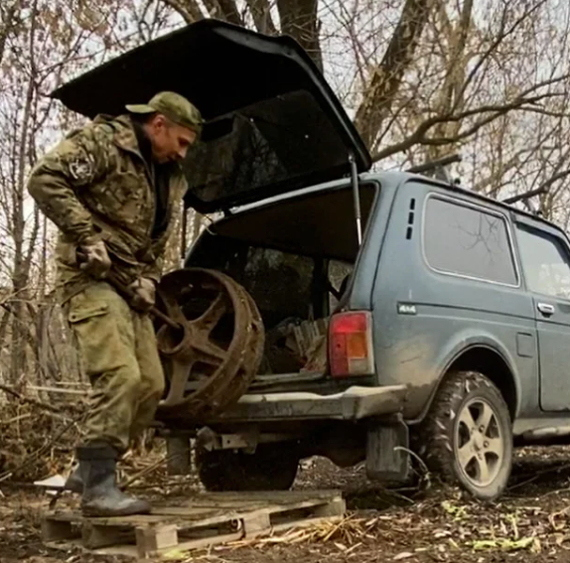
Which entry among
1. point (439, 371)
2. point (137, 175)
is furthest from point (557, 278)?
point (137, 175)

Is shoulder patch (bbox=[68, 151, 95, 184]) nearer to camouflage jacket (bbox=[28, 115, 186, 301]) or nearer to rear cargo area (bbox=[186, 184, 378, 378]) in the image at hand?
camouflage jacket (bbox=[28, 115, 186, 301])

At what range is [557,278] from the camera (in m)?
6.38

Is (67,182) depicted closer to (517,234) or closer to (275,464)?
(275,464)

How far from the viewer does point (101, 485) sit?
151 inches

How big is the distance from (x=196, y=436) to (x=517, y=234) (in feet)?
8.44

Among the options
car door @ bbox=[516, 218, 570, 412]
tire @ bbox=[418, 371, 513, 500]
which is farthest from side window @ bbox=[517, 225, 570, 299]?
tire @ bbox=[418, 371, 513, 500]

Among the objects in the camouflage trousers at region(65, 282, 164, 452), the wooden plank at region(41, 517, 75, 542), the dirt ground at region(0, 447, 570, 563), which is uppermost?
the camouflage trousers at region(65, 282, 164, 452)

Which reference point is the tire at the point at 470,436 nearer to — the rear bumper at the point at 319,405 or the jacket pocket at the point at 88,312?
the rear bumper at the point at 319,405

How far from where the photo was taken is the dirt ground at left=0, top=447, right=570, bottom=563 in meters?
3.56

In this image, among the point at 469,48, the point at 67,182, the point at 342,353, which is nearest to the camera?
the point at 67,182

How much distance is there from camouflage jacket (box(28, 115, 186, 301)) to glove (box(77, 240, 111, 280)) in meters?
0.03

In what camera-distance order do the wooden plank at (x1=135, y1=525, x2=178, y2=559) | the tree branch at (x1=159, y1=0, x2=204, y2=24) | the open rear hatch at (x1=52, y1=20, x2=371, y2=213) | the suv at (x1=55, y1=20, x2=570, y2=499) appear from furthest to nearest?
the tree branch at (x1=159, y1=0, x2=204, y2=24) < the open rear hatch at (x1=52, y1=20, x2=371, y2=213) < the suv at (x1=55, y1=20, x2=570, y2=499) < the wooden plank at (x1=135, y1=525, x2=178, y2=559)

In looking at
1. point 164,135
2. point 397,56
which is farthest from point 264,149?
point 397,56

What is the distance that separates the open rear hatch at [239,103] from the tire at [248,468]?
162 cm
